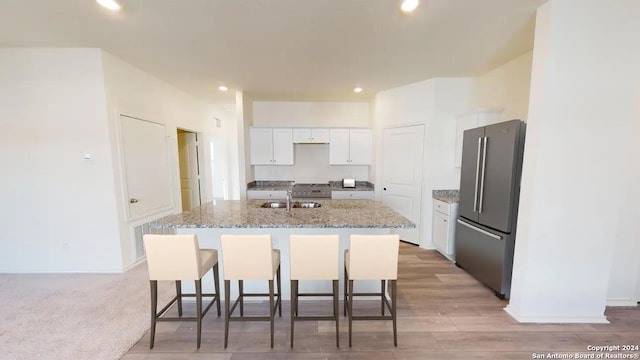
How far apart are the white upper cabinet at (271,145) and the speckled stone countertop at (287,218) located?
2144 mm

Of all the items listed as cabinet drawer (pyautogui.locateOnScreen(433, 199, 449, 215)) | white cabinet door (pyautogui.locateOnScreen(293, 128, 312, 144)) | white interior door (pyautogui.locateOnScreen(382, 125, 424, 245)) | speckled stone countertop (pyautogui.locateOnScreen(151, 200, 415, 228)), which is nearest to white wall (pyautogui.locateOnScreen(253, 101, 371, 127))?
white cabinet door (pyautogui.locateOnScreen(293, 128, 312, 144))

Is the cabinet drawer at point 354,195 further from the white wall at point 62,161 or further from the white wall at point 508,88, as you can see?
the white wall at point 62,161

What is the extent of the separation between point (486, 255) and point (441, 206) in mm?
1039

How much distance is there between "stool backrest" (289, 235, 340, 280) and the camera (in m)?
1.87

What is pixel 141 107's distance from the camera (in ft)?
11.1

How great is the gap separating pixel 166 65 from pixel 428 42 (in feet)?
10.5

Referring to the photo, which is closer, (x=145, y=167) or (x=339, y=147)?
(x=145, y=167)

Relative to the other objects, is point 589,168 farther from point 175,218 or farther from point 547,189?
point 175,218

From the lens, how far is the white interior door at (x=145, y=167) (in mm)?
3172

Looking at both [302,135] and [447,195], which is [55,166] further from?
[447,195]

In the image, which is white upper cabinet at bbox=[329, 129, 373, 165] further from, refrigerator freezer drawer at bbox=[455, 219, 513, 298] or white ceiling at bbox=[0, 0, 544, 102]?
refrigerator freezer drawer at bbox=[455, 219, 513, 298]

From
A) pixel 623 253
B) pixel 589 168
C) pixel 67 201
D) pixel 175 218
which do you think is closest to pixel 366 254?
pixel 175 218

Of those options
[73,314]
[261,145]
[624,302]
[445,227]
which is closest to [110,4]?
[73,314]

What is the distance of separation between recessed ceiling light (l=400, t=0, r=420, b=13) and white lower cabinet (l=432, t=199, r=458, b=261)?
251 cm
